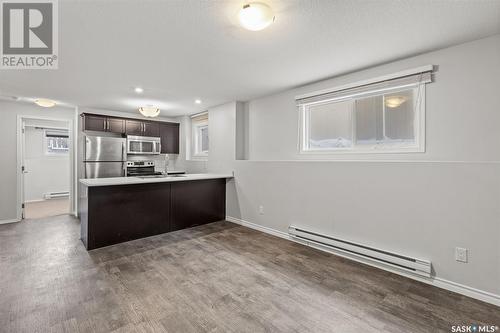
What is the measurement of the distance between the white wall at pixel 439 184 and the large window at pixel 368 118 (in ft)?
0.39

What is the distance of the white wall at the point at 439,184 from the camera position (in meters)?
2.11

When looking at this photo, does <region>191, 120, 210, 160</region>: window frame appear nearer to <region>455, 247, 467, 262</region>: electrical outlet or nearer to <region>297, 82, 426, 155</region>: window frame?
<region>297, 82, 426, 155</region>: window frame

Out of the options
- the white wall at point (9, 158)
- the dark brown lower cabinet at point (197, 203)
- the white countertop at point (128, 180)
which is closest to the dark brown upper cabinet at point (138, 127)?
the white wall at point (9, 158)

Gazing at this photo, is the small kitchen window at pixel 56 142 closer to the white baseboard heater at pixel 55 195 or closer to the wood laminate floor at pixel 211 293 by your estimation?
the white baseboard heater at pixel 55 195

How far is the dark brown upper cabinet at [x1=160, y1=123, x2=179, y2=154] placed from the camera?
6.02m

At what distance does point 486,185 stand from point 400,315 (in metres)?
1.37

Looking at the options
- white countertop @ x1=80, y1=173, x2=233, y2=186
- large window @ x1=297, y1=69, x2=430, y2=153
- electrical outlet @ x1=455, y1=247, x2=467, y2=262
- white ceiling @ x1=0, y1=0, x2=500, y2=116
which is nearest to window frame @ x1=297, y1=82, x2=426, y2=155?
large window @ x1=297, y1=69, x2=430, y2=153

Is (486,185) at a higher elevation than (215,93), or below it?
below

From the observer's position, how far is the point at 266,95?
419 centimetres

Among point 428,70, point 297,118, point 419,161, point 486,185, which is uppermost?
point 428,70

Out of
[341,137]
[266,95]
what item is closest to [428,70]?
[341,137]

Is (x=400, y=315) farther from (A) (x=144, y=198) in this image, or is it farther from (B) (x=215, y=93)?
(B) (x=215, y=93)

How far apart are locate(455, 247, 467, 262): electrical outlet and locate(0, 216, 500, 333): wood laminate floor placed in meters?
0.34

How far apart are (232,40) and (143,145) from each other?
4.13m
